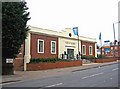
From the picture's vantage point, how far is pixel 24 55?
3841cm

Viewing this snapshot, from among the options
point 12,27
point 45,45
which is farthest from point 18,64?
point 12,27

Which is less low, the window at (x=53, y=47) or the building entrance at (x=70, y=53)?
the window at (x=53, y=47)

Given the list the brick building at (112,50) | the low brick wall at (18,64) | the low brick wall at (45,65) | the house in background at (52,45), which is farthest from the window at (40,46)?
the brick building at (112,50)

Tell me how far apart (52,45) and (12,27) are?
19803mm

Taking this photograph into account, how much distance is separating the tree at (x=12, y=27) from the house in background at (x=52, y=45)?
33.2 ft

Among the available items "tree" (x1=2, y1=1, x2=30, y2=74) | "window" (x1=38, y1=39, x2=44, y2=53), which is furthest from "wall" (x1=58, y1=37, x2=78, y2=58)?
"tree" (x1=2, y1=1, x2=30, y2=74)

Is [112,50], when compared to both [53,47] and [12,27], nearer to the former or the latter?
[53,47]

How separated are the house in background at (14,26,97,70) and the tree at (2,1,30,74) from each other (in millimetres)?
10112

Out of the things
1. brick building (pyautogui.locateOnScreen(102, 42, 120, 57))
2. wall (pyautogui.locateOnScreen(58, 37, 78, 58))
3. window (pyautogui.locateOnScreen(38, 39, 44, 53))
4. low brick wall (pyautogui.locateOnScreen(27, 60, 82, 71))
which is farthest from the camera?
brick building (pyautogui.locateOnScreen(102, 42, 120, 57))

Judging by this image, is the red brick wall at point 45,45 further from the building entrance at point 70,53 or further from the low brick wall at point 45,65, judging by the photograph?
the building entrance at point 70,53

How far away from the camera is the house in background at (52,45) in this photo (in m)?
39.6

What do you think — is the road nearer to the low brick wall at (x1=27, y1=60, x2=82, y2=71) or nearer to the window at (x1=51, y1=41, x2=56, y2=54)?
the low brick wall at (x1=27, y1=60, x2=82, y2=71)

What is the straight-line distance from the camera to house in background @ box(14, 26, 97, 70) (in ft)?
130

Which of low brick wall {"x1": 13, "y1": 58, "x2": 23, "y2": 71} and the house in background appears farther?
the house in background
